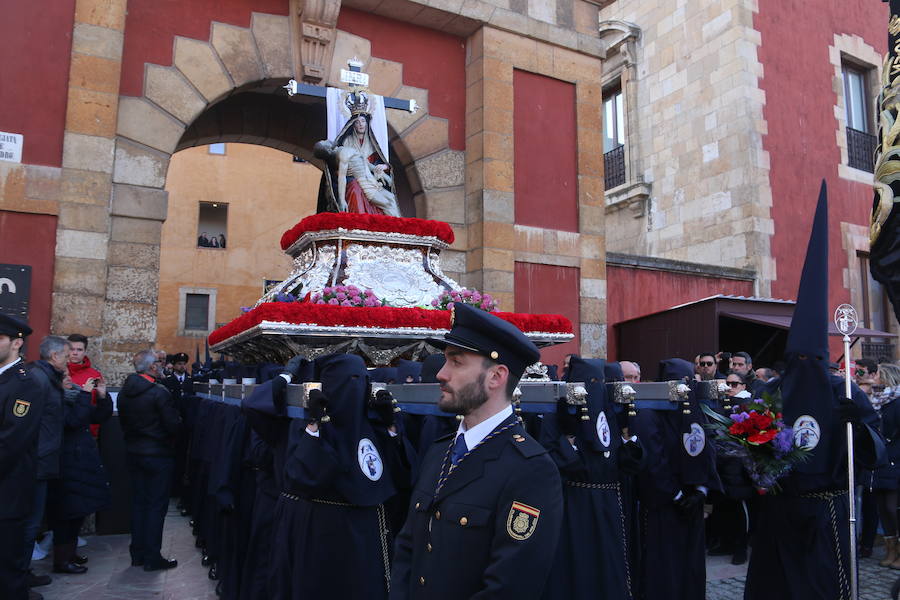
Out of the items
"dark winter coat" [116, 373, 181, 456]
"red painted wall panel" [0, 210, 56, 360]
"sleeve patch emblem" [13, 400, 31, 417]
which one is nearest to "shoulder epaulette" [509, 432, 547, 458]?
"sleeve patch emblem" [13, 400, 31, 417]

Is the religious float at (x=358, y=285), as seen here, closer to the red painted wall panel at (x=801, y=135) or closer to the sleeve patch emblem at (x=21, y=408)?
the sleeve patch emblem at (x=21, y=408)

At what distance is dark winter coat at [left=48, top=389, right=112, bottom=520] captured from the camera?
242 inches

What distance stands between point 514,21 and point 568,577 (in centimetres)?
950

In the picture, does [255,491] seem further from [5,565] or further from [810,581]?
[810,581]

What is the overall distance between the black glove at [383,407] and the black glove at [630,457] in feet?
5.41

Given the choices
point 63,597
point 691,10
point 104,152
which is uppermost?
point 691,10

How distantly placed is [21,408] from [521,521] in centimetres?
383

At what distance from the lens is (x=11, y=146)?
8570 millimetres

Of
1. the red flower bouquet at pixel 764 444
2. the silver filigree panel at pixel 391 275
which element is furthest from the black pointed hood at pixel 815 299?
the silver filigree panel at pixel 391 275

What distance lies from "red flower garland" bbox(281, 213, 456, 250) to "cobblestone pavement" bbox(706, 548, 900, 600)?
4254 mm

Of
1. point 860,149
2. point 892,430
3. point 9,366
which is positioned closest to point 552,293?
point 892,430

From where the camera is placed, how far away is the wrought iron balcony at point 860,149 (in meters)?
16.8

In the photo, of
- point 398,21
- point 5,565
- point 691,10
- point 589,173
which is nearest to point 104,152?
point 398,21

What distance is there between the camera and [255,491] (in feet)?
16.1
